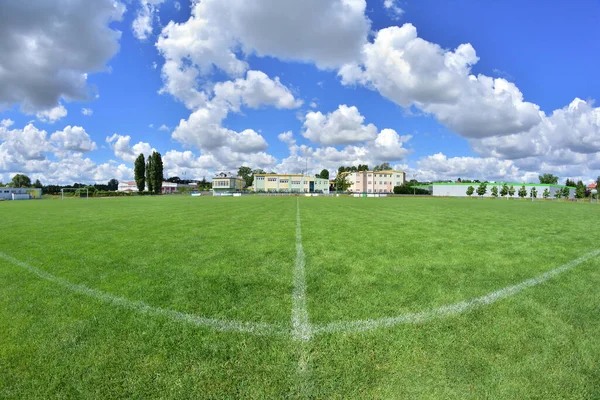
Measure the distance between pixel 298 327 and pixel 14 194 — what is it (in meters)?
88.8

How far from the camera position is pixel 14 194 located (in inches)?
2660

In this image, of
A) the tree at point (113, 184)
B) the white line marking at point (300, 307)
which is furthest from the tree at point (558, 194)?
the tree at point (113, 184)

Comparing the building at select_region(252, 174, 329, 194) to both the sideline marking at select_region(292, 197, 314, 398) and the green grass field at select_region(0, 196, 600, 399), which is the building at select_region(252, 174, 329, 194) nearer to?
the green grass field at select_region(0, 196, 600, 399)

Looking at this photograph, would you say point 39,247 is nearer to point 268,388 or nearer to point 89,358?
point 89,358

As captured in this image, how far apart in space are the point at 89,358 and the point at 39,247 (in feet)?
22.8

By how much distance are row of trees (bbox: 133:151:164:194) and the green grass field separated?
9034 centimetres

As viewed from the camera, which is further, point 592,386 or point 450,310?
point 450,310

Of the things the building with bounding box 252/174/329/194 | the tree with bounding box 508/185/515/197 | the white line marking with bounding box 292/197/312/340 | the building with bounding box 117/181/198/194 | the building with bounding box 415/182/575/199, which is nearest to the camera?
the white line marking with bounding box 292/197/312/340

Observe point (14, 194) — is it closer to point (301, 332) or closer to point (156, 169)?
point (156, 169)

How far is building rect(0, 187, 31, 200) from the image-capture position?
67863 mm

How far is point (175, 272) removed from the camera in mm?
5418

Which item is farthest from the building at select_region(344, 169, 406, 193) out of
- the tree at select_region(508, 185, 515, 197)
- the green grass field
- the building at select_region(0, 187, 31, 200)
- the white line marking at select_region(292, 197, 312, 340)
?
the white line marking at select_region(292, 197, 312, 340)

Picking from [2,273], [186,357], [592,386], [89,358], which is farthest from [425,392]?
[2,273]

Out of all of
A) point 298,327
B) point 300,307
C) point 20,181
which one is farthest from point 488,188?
point 20,181
